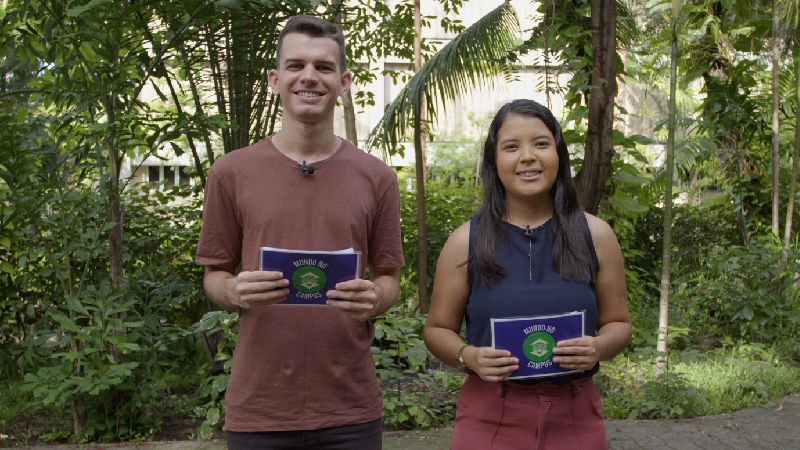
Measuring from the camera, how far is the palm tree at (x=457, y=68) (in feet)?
21.2

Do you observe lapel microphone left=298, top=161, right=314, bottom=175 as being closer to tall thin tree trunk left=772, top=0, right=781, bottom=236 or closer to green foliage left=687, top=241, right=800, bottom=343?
green foliage left=687, top=241, right=800, bottom=343

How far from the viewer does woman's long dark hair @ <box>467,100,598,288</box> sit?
2.08 meters

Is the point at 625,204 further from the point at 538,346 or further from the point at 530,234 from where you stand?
the point at 538,346

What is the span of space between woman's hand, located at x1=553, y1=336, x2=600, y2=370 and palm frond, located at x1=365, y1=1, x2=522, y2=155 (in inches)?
191

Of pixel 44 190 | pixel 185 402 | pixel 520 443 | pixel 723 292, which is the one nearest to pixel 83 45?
pixel 44 190

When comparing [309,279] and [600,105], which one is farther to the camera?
[600,105]

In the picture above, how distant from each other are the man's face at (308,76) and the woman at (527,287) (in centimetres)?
56

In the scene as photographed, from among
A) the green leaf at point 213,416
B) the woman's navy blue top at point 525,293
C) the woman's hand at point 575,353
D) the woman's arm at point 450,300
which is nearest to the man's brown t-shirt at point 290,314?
the woman's arm at point 450,300

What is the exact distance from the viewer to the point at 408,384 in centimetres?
565

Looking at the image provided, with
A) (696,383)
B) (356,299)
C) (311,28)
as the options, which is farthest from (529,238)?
(696,383)

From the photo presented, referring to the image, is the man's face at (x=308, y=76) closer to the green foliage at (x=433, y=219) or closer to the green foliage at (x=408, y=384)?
the green foliage at (x=408, y=384)

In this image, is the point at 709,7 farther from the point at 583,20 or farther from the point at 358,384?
the point at 358,384

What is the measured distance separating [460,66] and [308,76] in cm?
465

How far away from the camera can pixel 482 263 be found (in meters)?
2.09
